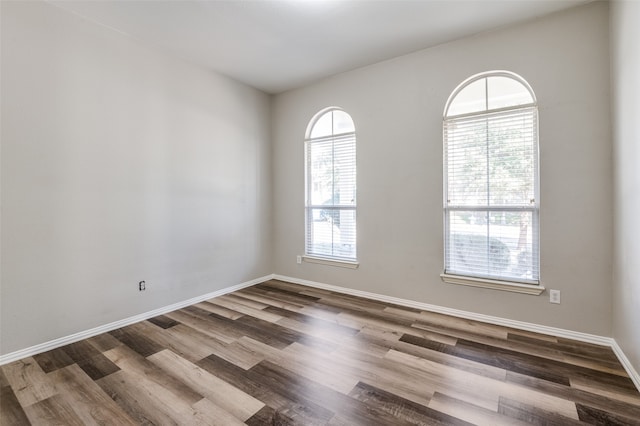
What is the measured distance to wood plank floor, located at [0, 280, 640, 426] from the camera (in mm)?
1646

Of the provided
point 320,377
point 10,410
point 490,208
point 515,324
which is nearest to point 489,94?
point 490,208

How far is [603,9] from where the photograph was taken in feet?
7.84

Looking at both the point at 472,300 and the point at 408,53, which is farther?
the point at 408,53

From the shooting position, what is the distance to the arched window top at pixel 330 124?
3.88 meters

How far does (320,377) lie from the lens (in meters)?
2.00

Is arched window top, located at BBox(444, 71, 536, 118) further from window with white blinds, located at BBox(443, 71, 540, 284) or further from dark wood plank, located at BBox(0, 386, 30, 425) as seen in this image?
dark wood plank, located at BBox(0, 386, 30, 425)

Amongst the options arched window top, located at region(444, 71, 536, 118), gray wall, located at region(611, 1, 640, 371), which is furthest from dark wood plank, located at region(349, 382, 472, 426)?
arched window top, located at region(444, 71, 536, 118)

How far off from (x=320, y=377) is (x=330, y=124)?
124 inches

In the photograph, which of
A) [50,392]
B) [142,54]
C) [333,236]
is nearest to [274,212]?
[333,236]

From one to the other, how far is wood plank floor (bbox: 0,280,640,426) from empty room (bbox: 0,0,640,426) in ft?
0.06

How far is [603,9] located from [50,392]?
500cm

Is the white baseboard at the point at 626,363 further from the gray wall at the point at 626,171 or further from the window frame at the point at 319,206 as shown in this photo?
the window frame at the point at 319,206

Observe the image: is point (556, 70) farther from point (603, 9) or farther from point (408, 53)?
point (408, 53)

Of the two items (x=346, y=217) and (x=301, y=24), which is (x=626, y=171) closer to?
(x=346, y=217)
